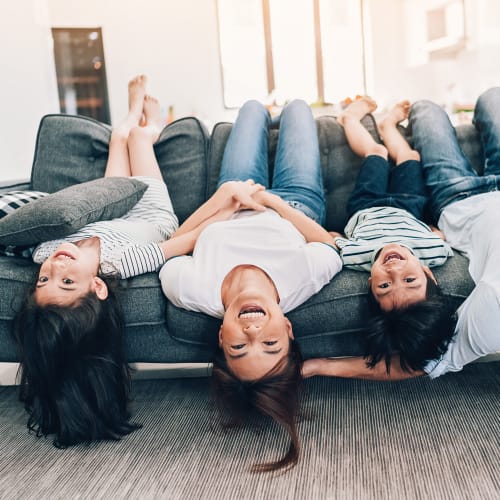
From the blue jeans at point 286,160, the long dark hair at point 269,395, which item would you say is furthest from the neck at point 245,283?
the blue jeans at point 286,160

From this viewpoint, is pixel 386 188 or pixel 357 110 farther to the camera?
pixel 357 110

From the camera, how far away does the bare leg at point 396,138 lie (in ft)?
6.60

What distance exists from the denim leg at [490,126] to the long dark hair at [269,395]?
1129 millimetres

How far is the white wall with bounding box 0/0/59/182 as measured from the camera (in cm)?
335

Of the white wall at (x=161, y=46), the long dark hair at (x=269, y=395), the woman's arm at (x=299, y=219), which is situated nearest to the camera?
the long dark hair at (x=269, y=395)

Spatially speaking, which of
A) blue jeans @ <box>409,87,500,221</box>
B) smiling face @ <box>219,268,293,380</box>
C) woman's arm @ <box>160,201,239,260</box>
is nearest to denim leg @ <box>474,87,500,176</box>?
blue jeans @ <box>409,87,500,221</box>

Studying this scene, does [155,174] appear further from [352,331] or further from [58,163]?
[352,331]

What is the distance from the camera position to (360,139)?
2045mm

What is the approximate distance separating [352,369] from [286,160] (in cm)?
90

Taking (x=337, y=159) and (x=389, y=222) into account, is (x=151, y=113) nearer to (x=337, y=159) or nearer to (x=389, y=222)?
(x=337, y=159)

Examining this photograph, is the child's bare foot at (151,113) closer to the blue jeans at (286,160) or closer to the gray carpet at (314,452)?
the blue jeans at (286,160)

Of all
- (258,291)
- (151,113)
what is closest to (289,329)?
(258,291)

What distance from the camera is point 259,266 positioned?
152 centimetres

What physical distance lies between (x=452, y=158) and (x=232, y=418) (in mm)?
1285
